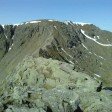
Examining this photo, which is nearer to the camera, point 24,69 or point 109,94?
point 109,94

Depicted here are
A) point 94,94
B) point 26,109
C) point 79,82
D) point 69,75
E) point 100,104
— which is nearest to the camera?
point 26,109

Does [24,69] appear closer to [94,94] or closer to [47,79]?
[47,79]

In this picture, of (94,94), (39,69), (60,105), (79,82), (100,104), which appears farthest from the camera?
(39,69)

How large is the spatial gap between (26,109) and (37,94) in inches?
328

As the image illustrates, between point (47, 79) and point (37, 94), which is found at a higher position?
point (37, 94)

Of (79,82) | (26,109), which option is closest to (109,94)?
(26,109)

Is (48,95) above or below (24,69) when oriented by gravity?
above

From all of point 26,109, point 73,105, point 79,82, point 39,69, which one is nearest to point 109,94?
point 73,105

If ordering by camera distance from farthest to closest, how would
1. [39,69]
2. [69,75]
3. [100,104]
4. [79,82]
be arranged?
[39,69], [69,75], [79,82], [100,104]

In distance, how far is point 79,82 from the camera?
90875mm

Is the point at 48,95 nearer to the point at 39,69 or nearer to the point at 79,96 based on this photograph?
the point at 79,96

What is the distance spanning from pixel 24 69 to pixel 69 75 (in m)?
33.9

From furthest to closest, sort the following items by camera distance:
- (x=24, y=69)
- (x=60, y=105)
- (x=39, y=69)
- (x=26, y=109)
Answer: (x=24, y=69), (x=39, y=69), (x=60, y=105), (x=26, y=109)

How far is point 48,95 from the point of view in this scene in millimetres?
52594
